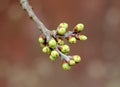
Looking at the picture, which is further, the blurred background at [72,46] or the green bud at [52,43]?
the blurred background at [72,46]

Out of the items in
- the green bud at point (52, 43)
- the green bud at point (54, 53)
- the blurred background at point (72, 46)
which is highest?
the blurred background at point (72, 46)

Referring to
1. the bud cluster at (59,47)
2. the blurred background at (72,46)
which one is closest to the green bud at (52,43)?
the bud cluster at (59,47)

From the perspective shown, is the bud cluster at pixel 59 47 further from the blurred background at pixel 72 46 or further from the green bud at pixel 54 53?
the blurred background at pixel 72 46

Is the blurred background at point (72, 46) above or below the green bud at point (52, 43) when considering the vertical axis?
above

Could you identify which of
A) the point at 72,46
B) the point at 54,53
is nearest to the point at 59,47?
the point at 54,53

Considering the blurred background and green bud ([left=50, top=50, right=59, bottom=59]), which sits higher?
the blurred background

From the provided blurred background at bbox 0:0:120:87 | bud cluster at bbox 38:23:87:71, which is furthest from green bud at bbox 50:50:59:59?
blurred background at bbox 0:0:120:87

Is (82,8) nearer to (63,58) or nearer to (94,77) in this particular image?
(94,77)

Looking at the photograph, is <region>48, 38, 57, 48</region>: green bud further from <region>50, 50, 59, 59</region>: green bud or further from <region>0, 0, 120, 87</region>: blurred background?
<region>0, 0, 120, 87</region>: blurred background

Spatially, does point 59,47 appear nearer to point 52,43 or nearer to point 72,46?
point 52,43
